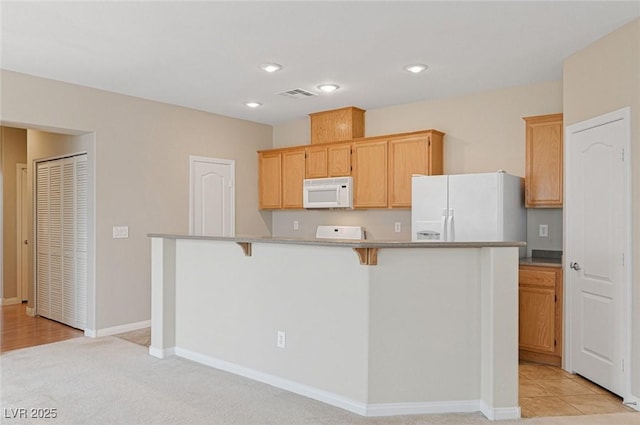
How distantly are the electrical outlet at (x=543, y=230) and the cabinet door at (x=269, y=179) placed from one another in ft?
10.9

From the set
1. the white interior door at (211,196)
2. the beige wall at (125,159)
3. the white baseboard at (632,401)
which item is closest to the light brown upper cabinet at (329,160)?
the white interior door at (211,196)

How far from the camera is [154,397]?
3244mm

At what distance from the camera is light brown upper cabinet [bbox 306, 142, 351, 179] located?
19.2ft

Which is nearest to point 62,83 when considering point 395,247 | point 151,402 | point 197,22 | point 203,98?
point 203,98

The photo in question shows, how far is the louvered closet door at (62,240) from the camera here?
5.20 meters

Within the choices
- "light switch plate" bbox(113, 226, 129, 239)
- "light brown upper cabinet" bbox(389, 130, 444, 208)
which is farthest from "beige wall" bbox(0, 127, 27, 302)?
"light brown upper cabinet" bbox(389, 130, 444, 208)

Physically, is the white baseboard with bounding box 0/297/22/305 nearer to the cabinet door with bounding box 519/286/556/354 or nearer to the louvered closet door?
the louvered closet door

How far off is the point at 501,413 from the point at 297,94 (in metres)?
3.74

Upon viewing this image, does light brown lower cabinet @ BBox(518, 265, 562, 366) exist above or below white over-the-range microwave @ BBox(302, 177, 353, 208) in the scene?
below

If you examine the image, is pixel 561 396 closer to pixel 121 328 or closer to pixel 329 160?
pixel 329 160

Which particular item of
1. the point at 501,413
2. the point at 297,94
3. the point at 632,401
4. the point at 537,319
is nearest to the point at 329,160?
the point at 297,94

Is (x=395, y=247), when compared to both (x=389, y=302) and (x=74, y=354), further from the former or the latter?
Result: (x=74, y=354)

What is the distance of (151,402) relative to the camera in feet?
10.4

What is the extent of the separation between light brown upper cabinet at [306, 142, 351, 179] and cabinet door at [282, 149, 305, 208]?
0.15 metres
